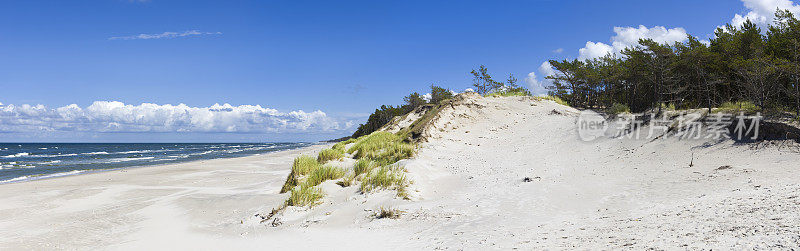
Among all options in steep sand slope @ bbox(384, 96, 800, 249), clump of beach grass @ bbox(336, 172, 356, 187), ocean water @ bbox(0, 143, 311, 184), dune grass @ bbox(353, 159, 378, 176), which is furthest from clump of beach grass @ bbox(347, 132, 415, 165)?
ocean water @ bbox(0, 143, 311, 184)

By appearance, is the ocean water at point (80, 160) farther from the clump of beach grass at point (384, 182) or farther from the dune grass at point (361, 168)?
the clump of beach grass at point (384, 182)

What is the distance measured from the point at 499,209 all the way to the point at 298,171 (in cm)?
698

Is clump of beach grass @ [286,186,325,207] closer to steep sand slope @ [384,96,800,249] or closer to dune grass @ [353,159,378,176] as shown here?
steep sand slope @ [384,96,800,249]

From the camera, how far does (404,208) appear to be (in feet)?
23.8

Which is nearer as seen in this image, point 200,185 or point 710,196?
point 710,196

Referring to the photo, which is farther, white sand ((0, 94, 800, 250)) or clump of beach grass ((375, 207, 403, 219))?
clump of beach grass ((375, 207, 403, 219))

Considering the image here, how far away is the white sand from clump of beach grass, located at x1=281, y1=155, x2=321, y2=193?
91 centimetres

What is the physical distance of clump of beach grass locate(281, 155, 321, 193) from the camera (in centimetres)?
1077

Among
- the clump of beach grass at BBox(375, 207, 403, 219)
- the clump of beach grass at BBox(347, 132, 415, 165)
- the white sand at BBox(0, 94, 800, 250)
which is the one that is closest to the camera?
the white sand at BBox(0, 94, 800, 250)

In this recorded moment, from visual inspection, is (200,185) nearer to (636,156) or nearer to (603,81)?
(636,156)

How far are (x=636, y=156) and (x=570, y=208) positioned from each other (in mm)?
5988

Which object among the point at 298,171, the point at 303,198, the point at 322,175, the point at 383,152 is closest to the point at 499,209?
the point at 303,198

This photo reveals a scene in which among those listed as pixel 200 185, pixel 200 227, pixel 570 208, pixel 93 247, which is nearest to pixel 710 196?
pixel 570 208

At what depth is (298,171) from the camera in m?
11.4
